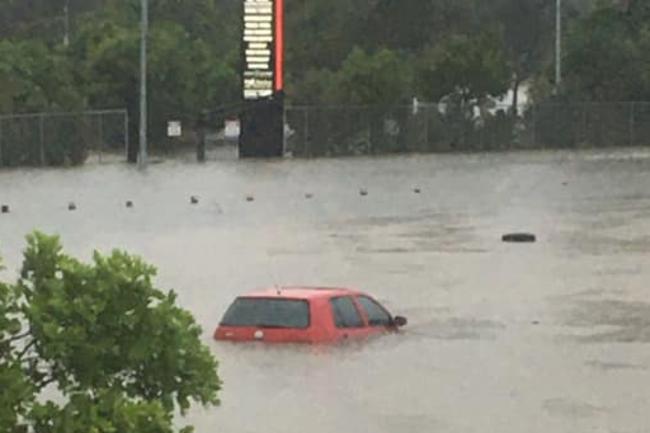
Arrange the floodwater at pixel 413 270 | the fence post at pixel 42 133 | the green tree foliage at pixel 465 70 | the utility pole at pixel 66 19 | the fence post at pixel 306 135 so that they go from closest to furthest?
the floodwater at pixel 413 270, the fence post at pixel 42 133, the fence post at pixel 306 135, the green tree foliage at pixel 465 70, the utility pole at pixel 66 19

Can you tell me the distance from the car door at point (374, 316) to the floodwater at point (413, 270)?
0.95 ft

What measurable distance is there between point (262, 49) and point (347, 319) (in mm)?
54714

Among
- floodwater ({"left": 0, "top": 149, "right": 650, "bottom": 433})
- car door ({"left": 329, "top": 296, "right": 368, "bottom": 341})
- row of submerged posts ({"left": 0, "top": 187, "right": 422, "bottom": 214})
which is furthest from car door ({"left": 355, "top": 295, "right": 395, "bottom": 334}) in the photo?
row of submerged posts ({"left": 0, "top": 187, "right": 422, "bottom": 214})

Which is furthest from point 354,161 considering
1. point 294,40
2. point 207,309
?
point 207,309

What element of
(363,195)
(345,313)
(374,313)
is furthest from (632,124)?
(345,313)

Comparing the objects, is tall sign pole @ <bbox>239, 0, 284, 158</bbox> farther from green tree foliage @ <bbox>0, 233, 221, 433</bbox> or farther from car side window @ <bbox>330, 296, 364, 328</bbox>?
green tree foliage @ <bbox>0, 233, 221, 433</bbox>

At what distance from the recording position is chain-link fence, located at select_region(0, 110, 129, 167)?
75000mm

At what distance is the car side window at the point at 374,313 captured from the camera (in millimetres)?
26422

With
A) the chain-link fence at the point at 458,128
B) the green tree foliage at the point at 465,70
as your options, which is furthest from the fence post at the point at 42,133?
the green tree foliage at the point at 465,70

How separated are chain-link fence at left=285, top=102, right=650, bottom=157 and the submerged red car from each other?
59702 millimetres

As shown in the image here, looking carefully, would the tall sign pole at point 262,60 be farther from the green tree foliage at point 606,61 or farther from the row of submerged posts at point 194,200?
the green tree foliage at point 606,61

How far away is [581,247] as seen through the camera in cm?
4200

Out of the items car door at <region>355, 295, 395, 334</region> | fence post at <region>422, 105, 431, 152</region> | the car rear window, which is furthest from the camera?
fence post at <region>422, 105, 431, 152</region>

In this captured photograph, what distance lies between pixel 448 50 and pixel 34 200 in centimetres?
3899
